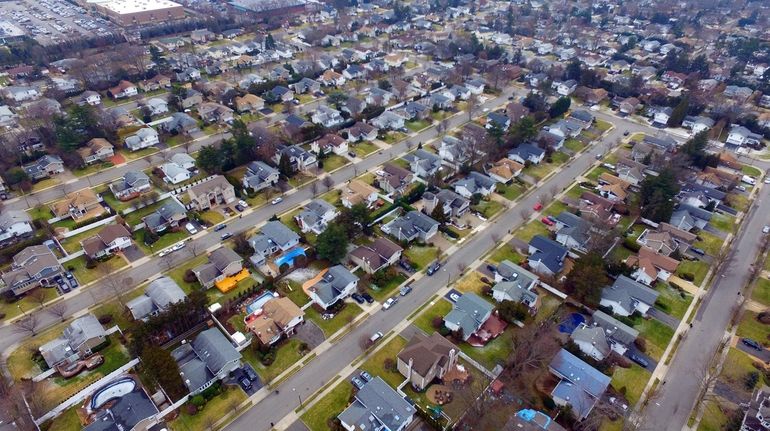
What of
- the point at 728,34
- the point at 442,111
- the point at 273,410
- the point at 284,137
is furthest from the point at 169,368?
the point at 728,34

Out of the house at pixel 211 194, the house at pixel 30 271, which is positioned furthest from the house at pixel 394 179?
the house at pixel 30 271

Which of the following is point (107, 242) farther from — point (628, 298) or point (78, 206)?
point (628, 298)

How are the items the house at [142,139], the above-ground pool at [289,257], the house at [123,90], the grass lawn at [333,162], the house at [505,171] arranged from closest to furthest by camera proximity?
the above-ground pool at [289,257] < the house at [505,171] < the grass lawn at [333,162] < the house at [142,139] < the house at [123,90]

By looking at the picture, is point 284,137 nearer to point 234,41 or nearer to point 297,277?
point 297,277

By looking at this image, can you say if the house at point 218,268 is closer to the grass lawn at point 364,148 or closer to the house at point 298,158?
the house at point 298,158

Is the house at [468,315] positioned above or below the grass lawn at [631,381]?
above

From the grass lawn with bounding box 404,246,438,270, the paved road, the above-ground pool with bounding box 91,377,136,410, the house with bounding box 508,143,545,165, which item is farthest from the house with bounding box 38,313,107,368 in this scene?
the house with bounding box 508,143,545,165
